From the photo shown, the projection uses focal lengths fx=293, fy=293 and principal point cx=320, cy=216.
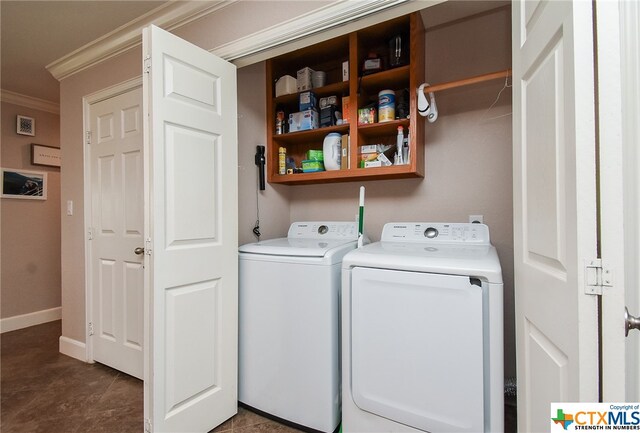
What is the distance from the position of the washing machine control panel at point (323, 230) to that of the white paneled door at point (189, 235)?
26.1 inches

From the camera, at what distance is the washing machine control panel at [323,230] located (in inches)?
81.9

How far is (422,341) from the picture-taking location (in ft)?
4.06

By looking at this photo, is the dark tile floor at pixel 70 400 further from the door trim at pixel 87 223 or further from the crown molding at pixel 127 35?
the crown molding at pixel 127 35

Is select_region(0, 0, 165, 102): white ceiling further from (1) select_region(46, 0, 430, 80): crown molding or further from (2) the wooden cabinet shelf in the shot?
(2) the wooden cabinet shelf

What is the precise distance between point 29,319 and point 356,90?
4.01 metres

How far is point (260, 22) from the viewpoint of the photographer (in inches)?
61.1

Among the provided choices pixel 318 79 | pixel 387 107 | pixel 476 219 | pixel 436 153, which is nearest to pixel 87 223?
pixel 318 79

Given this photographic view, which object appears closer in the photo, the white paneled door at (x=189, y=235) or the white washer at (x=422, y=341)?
the white washer at (x=422, y=341)

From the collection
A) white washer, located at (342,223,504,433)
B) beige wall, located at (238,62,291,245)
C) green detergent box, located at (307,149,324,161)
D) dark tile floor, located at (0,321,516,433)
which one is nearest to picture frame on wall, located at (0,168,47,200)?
dark tile floor, located at (0,321,516,433)

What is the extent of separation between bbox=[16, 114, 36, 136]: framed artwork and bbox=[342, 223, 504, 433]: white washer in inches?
150

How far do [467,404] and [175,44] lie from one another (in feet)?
6.60

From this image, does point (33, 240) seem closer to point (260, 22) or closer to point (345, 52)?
point (260, 22)

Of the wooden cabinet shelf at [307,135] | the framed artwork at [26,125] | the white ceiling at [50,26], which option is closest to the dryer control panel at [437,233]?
the wooden cabinet shelf at [307,135]

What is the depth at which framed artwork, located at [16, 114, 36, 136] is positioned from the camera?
10.0 ft
